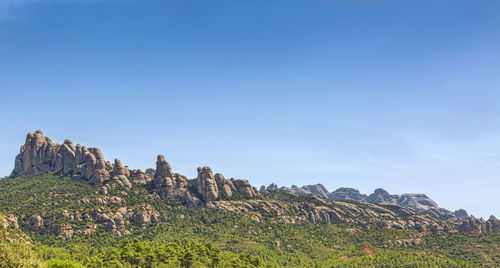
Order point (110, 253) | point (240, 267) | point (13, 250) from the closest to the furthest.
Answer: point (13, 250)
point (110, 253)
point (240, 267)

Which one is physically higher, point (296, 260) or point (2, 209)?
point (2, 209)

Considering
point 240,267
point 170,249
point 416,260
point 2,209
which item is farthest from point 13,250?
point 416,260

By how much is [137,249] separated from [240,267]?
42109 millimetres

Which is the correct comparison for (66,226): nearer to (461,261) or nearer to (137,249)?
(137,249)

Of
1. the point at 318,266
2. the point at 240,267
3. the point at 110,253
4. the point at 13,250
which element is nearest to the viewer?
the point at 13,250

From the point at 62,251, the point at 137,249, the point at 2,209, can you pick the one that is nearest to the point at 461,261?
the point at 137,249

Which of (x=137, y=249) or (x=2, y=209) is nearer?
(x=137, y=249)

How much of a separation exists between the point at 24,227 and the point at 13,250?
132 m

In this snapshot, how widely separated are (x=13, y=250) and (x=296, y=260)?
14898 cm

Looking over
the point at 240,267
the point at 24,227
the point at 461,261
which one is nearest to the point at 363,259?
the point at 461,261

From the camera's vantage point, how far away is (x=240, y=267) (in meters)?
147

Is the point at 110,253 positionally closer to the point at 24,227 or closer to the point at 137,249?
the point at 137,249

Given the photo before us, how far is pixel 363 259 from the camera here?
7756 inches

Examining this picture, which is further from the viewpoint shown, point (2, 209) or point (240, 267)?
point (2, 209)
